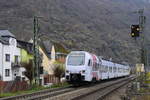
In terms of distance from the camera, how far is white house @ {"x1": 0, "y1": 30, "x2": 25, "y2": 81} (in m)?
51.3

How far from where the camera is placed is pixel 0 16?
606 ft

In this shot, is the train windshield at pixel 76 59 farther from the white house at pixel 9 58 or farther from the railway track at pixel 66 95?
the white house at pixel 9 58

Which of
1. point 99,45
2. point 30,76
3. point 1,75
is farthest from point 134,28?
point 99,45

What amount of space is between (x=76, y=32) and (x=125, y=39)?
25855mm

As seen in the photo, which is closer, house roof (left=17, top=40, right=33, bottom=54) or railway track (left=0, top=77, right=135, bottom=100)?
railway track (left=0, top=77, right=135, bottom=100)

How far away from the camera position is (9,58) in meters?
53.8

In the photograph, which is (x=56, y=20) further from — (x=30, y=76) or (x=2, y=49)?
(x=30, y=76)

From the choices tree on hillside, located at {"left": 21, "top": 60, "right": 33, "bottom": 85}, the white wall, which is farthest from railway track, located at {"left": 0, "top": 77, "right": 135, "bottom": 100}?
the white wall

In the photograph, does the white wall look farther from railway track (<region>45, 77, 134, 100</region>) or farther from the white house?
railway track (<region>45, 77, 134, 100</region>)

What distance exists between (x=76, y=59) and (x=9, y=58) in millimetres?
22621

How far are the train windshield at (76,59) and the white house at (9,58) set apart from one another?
1912 centimetres

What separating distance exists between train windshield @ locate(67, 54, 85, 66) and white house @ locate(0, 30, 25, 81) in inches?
753

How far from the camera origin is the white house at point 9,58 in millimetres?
51344

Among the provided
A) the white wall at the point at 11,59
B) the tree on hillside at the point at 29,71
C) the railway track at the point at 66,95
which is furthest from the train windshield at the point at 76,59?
the white wall at the point at 11,59
